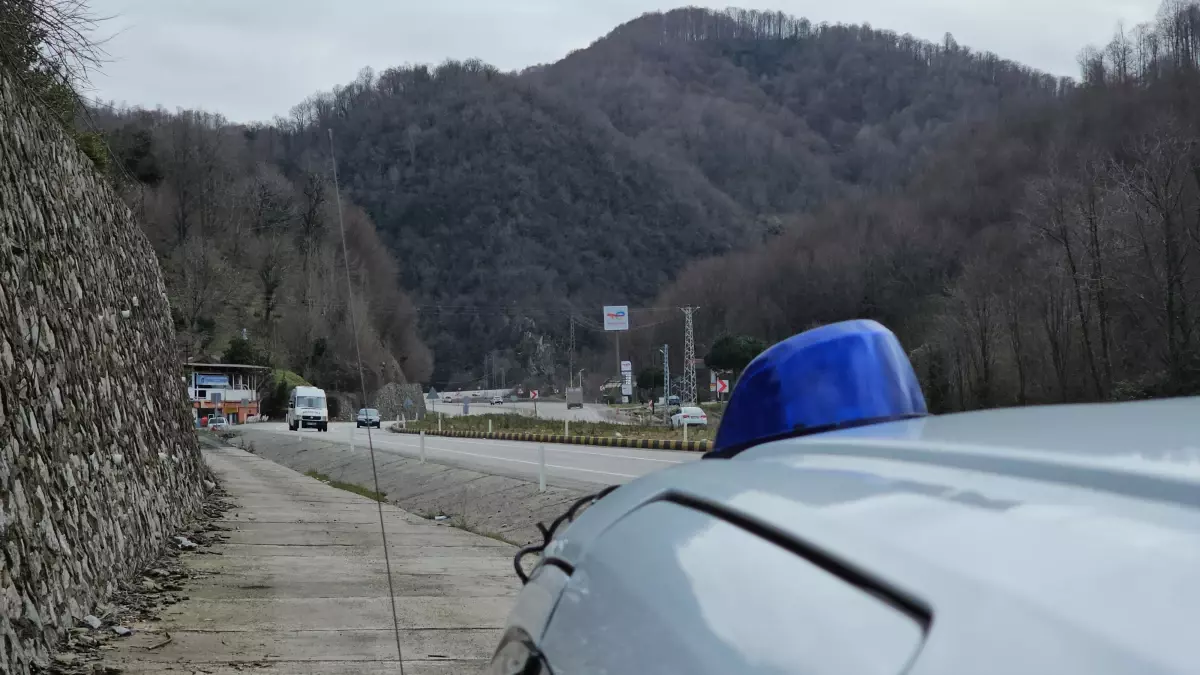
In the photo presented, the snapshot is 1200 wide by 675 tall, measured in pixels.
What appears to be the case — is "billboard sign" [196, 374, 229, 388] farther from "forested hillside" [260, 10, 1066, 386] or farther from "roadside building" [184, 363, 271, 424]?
"forested hillside" [260, 10, 1066, 386]

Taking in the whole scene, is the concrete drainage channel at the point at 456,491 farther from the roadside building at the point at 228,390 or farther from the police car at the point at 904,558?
the roadside building at the point at 228,390

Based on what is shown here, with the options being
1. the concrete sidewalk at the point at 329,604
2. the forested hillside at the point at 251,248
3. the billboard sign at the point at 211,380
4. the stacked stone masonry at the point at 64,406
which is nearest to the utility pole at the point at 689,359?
the forested hillside at the point at 251,248

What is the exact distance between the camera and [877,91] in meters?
145

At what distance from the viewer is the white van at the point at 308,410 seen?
48.8 metres

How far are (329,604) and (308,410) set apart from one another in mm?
43587

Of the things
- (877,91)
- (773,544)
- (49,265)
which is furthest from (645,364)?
(773,544)

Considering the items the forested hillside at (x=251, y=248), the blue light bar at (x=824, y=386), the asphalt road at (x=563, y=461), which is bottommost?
the asphalt road at (x=563, y=461)

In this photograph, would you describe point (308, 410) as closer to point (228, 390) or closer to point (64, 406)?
point (228, 390)

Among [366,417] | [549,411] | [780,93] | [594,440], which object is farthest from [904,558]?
[780,93]

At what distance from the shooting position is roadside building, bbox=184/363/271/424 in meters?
57.6

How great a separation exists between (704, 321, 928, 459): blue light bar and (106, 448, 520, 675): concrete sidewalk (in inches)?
156

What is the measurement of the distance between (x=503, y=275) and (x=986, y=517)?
137319mm

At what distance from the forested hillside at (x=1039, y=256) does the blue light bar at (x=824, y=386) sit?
30608 mm

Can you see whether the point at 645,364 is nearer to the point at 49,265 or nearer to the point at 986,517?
the point at 49,265
